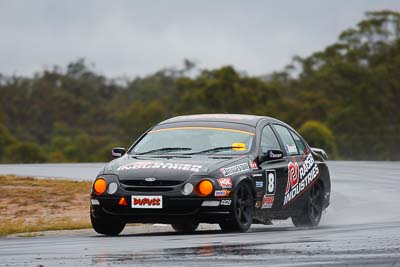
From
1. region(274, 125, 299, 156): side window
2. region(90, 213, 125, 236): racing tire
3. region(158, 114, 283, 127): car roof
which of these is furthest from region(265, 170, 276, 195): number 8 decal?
region(90, 213, 125, 236): racing tire

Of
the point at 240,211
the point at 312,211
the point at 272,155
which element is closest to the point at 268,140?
the point at 272,155

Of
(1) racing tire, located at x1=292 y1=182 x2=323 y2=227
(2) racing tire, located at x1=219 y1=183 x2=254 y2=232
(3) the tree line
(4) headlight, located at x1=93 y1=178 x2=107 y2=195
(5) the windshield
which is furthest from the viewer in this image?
(3) the tree line

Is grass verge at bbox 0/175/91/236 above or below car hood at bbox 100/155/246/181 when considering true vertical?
below

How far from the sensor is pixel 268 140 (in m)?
13.7

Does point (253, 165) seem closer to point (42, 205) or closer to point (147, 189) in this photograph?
point (147, 189)

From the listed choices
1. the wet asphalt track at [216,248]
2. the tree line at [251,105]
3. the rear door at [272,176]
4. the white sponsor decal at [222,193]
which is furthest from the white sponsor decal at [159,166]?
the tree line at [251,105]

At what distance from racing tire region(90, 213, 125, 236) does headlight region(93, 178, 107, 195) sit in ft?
0.92

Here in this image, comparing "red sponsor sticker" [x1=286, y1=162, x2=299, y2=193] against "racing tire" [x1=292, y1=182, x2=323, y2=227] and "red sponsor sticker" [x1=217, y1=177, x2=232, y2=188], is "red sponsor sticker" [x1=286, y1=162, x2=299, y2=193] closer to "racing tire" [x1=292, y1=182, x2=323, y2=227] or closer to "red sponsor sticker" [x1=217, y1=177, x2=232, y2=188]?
"racing tire" [x1=292, y1=182, x2=323, y2=227]

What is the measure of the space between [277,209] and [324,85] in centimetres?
7152

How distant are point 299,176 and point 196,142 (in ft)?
5.36

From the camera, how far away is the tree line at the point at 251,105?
7350 cm

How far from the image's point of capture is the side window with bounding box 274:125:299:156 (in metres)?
14.1

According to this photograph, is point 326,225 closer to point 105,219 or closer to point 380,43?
point 105,219

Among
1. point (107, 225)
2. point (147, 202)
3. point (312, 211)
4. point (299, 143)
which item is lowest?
point (312, 211)
